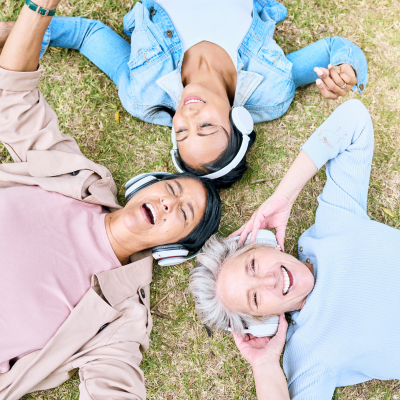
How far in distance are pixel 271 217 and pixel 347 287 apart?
1.02 metres

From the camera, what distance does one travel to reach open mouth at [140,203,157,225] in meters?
3.17

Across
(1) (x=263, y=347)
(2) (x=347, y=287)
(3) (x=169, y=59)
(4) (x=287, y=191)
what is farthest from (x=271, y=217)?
(3) (x=169, y=59)

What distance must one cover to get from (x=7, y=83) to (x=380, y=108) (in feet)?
13.9

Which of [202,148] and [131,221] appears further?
[202,148]

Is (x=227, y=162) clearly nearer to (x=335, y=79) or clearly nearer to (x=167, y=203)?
(x=167, y=203)

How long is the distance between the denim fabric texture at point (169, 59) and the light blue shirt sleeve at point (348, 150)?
68 centimetres

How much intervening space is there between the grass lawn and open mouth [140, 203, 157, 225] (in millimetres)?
982

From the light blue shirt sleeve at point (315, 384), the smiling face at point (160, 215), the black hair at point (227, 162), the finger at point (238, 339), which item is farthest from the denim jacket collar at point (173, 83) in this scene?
the light blue shirt sleeve at point (315, 384)

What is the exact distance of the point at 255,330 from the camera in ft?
10.9

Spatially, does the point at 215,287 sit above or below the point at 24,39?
below

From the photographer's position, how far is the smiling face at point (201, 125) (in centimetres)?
329

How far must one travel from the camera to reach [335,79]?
3545 millimetres

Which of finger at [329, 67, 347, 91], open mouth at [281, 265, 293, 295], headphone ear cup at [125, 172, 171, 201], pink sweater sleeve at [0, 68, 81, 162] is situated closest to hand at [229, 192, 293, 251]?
open mouth at [281, 265, 293, 295]

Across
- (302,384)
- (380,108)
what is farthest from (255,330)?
(380,108)
